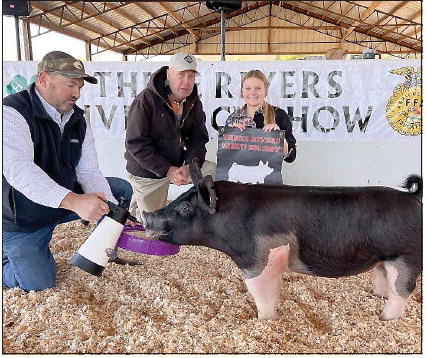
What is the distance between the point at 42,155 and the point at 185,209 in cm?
111

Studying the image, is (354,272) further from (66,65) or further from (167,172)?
(66,65)

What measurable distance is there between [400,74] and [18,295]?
185 inches

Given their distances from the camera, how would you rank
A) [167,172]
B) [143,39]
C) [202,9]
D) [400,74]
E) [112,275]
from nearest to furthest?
[112,275], [167,172], [400,74], [202,9], [143,39]

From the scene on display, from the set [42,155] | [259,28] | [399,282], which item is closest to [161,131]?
[42,155]

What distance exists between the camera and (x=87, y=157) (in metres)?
3.31

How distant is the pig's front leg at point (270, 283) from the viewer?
2342 millimetres

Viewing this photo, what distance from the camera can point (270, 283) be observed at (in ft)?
7.85

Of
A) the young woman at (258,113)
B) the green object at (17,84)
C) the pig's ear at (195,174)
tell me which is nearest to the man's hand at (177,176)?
the young woman at (258,113)

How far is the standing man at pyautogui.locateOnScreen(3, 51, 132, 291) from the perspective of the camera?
2545 millimetres

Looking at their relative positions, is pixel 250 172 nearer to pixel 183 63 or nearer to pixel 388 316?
pixel 183 63

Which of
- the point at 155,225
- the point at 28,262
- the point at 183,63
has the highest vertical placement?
the point at 183,63

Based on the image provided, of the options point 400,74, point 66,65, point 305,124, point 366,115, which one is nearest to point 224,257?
point 66,65

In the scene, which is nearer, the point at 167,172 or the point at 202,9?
the point at 167,172

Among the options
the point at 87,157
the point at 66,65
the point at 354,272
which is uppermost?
the point at 66,65
